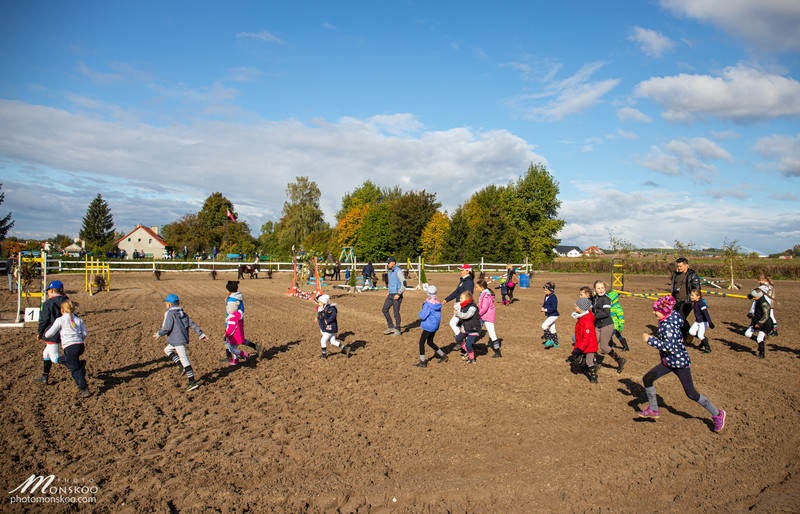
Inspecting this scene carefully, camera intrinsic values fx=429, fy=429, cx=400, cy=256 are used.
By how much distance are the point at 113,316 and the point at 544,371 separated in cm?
1456

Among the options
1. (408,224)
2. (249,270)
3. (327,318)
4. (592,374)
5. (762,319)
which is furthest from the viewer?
(408,224)

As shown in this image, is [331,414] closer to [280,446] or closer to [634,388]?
[280,446]

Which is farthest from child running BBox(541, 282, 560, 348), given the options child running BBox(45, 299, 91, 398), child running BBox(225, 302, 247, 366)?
child running BBox(45, 299, 91, 398)

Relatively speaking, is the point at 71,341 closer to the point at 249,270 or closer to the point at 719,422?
the point at 719,422

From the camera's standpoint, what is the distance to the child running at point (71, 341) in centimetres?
699

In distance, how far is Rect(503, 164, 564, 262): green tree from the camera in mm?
62625

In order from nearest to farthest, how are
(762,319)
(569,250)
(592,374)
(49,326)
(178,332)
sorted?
(49,326) → (178,332) → (592,374) → (762,319) → (569,250)

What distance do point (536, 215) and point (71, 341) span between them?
62.3m

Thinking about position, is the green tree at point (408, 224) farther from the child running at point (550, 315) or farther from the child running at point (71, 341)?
the child running at point (71, 341)

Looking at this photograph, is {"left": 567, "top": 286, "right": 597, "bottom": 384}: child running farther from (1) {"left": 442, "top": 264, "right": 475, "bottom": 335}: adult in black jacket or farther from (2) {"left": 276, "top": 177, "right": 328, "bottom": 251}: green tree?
(2) {"left": 276, "top": 177, "right": 328, "bottom": 251}: green tree

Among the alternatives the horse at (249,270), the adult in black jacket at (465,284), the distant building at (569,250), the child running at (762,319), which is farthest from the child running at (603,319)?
the distant building at (569,250)

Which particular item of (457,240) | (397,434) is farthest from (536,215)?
(397,434)

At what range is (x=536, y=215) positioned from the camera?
63312mm

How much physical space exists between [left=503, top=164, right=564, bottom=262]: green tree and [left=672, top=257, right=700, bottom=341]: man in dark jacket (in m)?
51.4
